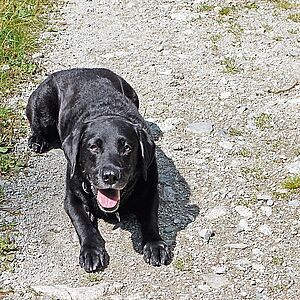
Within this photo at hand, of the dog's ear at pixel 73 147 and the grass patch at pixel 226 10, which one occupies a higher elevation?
the dog's ear at pixel 73 147

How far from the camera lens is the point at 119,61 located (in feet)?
23.0

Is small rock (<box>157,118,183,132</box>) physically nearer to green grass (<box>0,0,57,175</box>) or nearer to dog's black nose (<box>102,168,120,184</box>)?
green grass (<box>0,0,57,175</box>)

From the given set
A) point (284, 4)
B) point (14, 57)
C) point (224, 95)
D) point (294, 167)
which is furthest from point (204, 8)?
point (294, 167)

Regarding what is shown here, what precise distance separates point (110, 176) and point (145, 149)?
14.3 inches

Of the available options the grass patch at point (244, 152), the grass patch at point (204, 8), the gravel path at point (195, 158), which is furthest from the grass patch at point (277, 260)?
the grass patch at point (204, 8)

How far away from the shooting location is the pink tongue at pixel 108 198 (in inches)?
168

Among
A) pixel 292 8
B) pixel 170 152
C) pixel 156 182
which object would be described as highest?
pixel 156 182

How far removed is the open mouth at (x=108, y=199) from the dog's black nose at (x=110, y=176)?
0.64 feet

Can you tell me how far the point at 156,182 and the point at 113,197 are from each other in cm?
40

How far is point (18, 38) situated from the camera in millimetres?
7133

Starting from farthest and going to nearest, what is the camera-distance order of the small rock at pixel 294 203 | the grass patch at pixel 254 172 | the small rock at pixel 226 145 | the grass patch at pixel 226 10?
the grass patch at pixel 226 10
the small rock at pixel 226 145
the grass patch at pixel 254 172
the small rock at pixel 294 203

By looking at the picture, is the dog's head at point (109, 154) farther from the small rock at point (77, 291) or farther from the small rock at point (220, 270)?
the small rock at point (220, 270)

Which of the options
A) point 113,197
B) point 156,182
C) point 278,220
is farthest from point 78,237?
point 278,220

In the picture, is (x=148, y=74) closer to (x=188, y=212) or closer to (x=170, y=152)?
(x=170, y=152)
